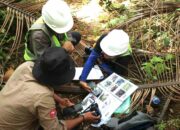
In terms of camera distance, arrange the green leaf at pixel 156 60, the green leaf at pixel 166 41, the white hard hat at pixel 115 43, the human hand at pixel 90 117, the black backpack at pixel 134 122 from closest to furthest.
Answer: the black backpack at pixel 134 122, the human hand at pixel 90 117, the white hard hat at pixel 115 43, the green leaf at pixel 156 60, the green leaf at pixel 166 41

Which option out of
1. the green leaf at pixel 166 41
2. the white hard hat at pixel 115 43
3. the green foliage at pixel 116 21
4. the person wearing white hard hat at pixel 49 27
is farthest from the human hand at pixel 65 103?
the green foliage at pixel 116 21

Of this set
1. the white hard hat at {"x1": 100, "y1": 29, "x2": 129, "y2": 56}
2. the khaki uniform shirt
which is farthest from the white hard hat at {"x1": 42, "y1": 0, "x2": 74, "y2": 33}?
the khaki uniform shirt

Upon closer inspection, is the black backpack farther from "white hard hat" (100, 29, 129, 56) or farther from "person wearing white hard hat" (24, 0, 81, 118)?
"white hard hat" (100, 29, 129, 56)

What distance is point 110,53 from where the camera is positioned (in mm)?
3686

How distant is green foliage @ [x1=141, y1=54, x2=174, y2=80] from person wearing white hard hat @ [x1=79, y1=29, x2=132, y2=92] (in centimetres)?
25

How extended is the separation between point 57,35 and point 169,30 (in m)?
1.41

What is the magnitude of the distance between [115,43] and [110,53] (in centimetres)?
13

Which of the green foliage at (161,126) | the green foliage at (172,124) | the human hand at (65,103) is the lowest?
the green foliage at (172,124)

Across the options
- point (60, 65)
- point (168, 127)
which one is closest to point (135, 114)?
point (168, 127)

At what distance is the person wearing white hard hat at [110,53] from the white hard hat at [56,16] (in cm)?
45

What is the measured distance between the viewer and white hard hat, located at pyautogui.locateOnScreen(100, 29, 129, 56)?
362 cm

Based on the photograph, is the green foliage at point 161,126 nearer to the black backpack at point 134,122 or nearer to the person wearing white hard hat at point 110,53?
the black backpack at point 134,122

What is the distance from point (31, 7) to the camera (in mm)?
4531

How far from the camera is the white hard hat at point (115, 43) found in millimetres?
3619
